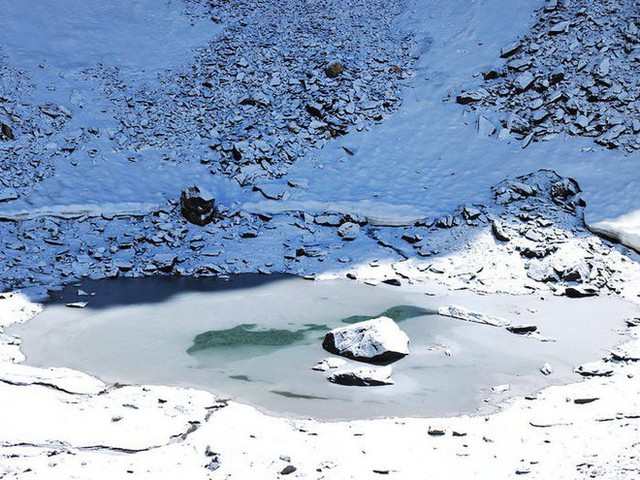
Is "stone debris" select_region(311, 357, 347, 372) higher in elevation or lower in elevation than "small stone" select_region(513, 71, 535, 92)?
lower

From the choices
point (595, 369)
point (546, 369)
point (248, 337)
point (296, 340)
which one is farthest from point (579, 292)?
point (248, 337)

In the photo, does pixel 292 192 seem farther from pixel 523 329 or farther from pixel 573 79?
pixel 573 79

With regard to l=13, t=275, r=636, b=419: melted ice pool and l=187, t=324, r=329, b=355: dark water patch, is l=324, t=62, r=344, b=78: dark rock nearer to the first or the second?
l=13, t=275, r=636, b=419: melted ice pool

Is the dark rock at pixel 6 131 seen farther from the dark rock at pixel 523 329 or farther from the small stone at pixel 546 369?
the small stone at pixel 546 369

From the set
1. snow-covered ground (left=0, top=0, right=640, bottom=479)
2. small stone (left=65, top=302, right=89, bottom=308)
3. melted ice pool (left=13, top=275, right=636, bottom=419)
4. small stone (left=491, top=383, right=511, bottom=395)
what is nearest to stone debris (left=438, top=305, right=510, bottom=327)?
melted ice pool (left=13, top=275, right=636, bottom=419)

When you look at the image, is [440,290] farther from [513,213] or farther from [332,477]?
[332,477]

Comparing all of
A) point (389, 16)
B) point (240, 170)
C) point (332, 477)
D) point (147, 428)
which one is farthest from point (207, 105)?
point (332, 477)
